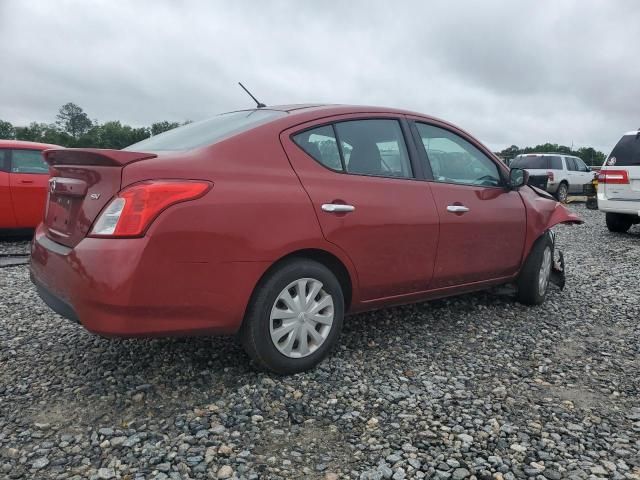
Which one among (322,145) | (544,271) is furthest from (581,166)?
(322,145)

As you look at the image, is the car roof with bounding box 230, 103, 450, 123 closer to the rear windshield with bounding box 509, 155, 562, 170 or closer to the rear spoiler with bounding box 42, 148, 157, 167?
the rear spoiler with bounding box 42, 148, 157, 167

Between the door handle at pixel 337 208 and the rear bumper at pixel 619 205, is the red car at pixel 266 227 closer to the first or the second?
the door handle at pixel 337 208

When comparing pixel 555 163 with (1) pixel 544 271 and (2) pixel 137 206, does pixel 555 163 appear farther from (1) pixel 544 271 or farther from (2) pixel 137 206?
(2) pixel 137 206

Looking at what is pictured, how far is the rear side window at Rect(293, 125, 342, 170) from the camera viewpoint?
313 centimetres

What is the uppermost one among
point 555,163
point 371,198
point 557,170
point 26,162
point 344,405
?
point 555,163

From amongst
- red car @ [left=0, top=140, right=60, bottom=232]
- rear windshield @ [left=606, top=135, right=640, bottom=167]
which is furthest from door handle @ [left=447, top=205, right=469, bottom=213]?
rear windshield @ [left=606, top=135, right=640, bottom=167]

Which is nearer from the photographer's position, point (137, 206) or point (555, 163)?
point (137, 206)

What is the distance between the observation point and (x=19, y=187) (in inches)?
295

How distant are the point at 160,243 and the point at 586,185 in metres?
22.1

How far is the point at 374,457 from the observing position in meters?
2.34

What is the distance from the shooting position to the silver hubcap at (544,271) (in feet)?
15.4

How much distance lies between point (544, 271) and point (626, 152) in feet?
18.7

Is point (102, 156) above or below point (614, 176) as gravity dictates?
above

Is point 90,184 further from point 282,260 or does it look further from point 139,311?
point 282,260
